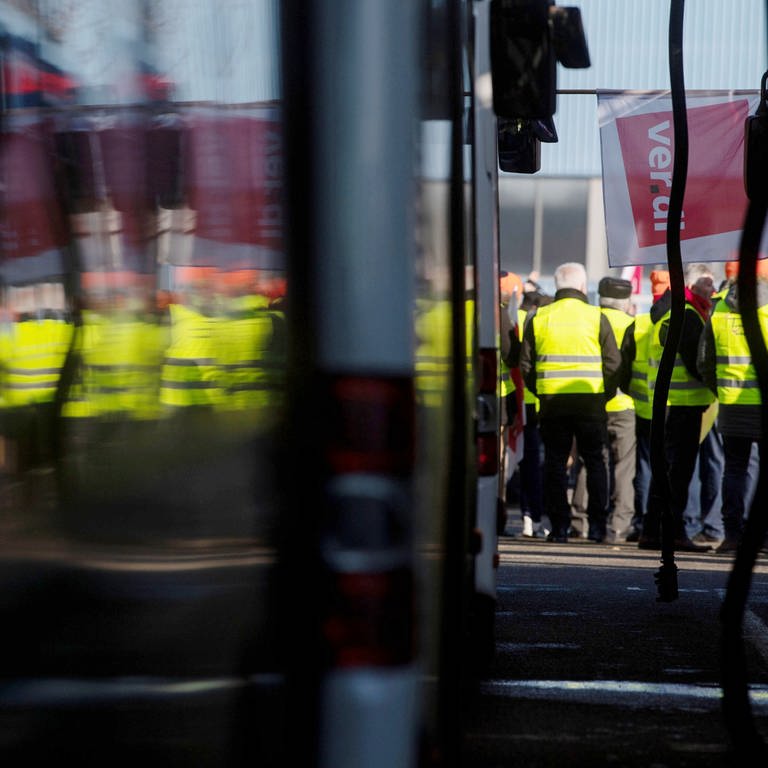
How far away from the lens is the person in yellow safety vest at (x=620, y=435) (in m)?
10.7

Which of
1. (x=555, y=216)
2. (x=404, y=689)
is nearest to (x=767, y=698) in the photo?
(x=404, y=689)

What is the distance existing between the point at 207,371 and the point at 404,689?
0.58 m

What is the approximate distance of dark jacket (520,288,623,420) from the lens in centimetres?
1016

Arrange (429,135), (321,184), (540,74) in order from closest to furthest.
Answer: (321,184) < (429,135) < (540,74)

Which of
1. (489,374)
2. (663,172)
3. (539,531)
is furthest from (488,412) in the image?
(539,531)

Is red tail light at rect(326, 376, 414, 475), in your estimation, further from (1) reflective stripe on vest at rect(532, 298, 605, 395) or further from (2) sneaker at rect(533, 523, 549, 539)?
(2) sneaker at rect(533, 523, 549, 539)

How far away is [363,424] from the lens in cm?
222

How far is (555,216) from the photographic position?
2967 cm

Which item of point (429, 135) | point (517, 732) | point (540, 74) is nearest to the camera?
point (429, 135)

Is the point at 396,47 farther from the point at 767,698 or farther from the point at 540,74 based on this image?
the point at 767,698

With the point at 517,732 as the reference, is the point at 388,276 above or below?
above

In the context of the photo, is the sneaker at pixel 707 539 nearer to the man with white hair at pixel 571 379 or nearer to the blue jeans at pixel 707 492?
the blue jeans at pixel 707 492

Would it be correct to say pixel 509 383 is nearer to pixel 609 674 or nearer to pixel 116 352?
pixel 609 674

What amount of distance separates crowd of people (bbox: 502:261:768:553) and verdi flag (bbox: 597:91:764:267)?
0.77 m
